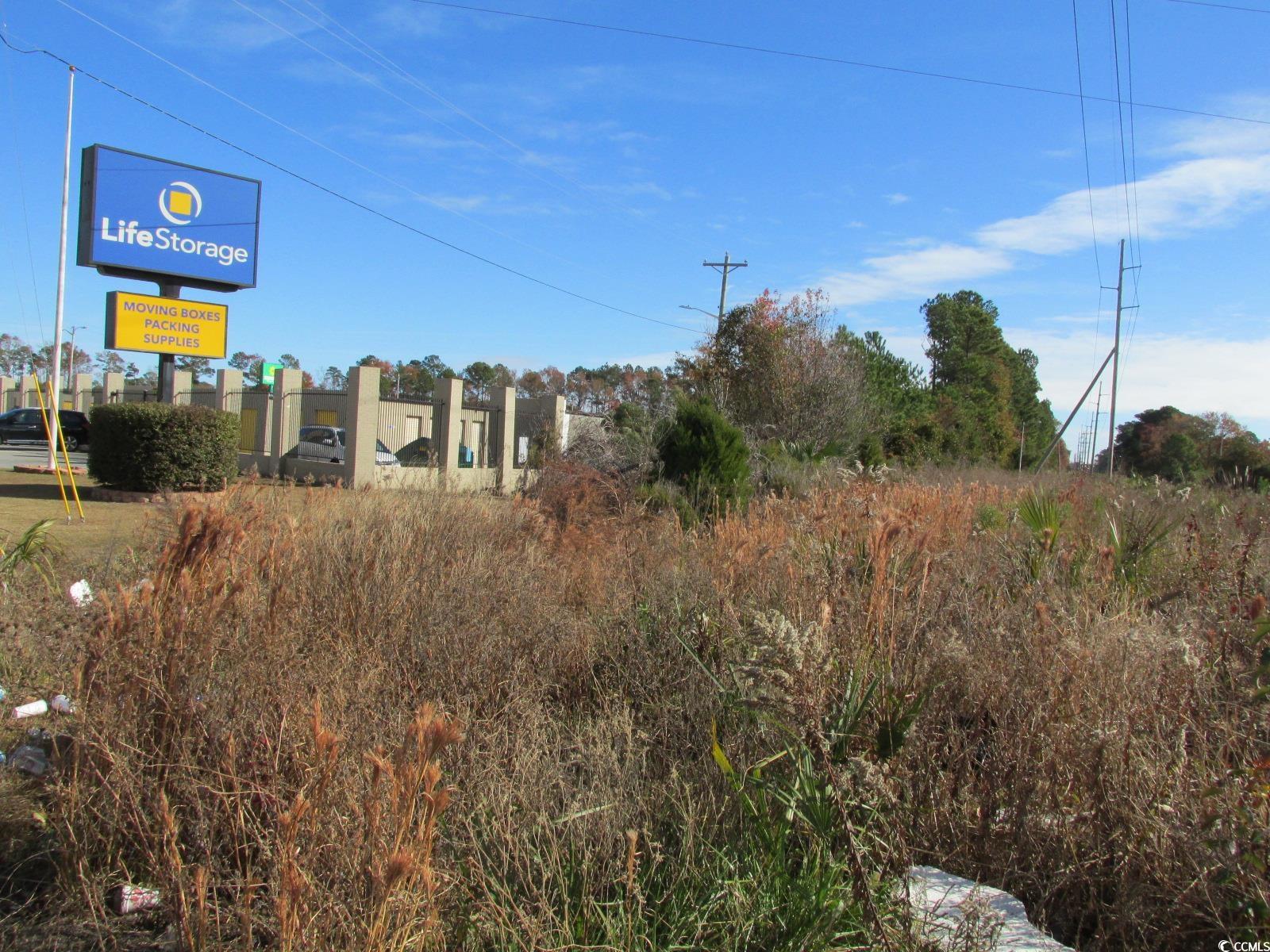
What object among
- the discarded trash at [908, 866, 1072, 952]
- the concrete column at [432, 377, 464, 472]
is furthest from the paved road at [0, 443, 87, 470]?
the discarded trash at [908, 866, 1072, 952]

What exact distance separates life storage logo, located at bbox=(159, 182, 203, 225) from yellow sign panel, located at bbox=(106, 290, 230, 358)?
1660 millimetres

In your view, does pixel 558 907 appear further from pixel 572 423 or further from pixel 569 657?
pixel 572 423

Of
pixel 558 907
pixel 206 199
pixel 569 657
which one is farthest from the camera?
pixel 206 199

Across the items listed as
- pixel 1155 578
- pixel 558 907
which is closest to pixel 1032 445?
pixel 1155 578

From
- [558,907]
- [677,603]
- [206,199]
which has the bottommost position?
[558,907]

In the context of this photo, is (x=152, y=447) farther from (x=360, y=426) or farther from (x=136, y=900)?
(x=136, y=900)

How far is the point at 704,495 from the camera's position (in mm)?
12102

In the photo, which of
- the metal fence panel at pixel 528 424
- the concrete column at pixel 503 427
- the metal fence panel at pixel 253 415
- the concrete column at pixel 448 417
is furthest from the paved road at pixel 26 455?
the metal fence panel at pixel 528 424

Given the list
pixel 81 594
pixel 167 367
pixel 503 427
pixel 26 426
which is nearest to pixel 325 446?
pixel 503 427

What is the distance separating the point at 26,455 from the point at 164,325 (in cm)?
1587

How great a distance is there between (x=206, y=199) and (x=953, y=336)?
185ft

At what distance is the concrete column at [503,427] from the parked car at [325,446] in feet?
9.52

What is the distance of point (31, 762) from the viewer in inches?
147

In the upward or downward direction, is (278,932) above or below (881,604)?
below
